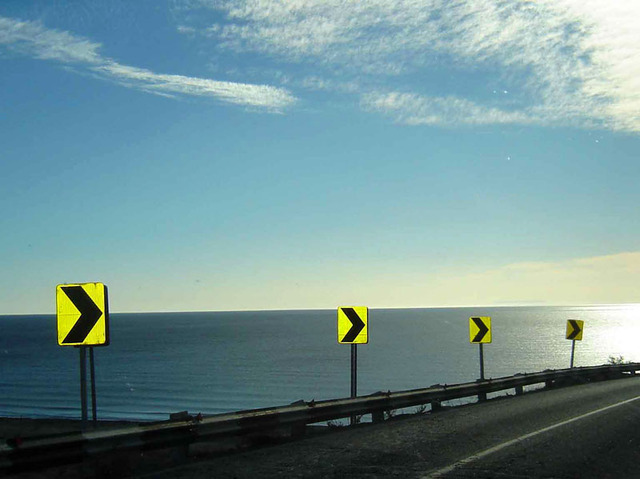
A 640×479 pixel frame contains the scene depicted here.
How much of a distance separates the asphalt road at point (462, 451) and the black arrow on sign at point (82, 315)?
6.45ft

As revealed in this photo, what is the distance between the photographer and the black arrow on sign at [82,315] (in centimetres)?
809

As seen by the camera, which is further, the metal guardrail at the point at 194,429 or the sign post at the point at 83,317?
the sign post at the point at 83,317

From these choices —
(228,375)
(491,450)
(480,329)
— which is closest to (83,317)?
(491,450)

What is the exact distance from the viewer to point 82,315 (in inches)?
320

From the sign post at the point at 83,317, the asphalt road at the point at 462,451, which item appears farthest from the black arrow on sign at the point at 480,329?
the sign post at the point at 83,317

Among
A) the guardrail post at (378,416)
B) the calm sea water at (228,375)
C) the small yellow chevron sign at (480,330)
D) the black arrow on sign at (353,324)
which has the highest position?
the black arrow on sign at (353,324)

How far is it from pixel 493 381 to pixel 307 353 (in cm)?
10573

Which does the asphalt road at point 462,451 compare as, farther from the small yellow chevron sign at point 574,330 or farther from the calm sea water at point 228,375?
the calm sea water at point 228,375

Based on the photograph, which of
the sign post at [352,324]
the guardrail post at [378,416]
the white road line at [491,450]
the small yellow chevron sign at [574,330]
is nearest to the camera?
the white road line at [491,450]

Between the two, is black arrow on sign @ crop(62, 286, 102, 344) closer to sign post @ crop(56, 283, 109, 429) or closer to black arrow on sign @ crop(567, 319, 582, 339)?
sign post @ crop(56, 283, 109, 429)

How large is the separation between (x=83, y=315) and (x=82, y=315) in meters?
0.02

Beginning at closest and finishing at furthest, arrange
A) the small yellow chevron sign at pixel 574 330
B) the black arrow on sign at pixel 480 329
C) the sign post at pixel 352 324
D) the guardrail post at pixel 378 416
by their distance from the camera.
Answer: the guardrail post at pixel 378 416 → the sign post at pixel 352 324 → the black arrow on sign at pixel 480 329 → the small yellow chevron sign at pixel 574 330

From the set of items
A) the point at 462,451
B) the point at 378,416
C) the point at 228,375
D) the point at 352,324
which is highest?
the point at 352,324

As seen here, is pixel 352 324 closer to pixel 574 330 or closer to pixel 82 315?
pixel 82 315
